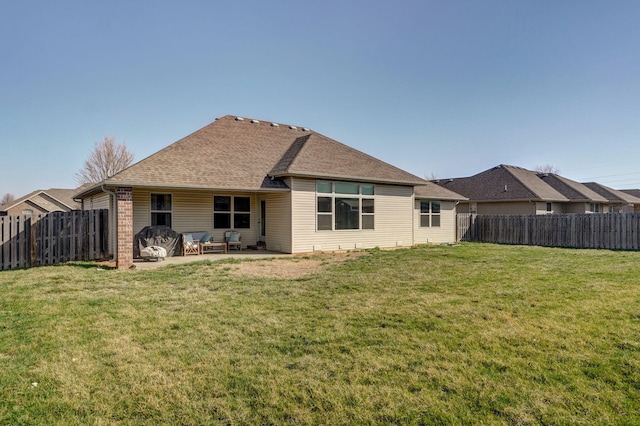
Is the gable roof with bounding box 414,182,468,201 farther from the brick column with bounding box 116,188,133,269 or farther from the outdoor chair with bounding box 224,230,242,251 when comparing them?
the brick column with bounding box 116,188,133,269

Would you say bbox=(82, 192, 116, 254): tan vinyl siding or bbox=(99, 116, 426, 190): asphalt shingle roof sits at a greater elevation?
bbox=(99, 116, 426, 190): asphalt shingle roof

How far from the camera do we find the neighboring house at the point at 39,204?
3747cm

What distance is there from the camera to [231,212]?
575 inches

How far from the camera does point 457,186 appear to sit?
28.3m

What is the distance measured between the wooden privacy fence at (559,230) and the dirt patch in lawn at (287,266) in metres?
12.4

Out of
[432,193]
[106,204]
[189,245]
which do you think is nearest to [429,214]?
[432,193]

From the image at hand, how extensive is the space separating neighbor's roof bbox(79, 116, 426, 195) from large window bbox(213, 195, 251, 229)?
1532 mm

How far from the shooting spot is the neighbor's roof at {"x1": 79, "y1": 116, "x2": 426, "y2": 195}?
12.0 meters

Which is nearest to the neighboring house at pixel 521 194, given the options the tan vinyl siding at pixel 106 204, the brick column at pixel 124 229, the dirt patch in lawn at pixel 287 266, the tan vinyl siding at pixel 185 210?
the dirt patch in lawn at pixel 287 266

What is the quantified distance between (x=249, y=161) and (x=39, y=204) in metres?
36.9

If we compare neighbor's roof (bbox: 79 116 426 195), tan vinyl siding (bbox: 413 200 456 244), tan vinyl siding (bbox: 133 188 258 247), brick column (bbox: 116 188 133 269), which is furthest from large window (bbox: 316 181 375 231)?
brick column (bbox: 116 188 133 269)

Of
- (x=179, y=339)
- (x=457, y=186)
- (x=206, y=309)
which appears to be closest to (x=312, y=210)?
(x=206, y=309)

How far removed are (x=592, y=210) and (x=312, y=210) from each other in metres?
25.1

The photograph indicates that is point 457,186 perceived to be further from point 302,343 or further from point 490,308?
point 302,343
